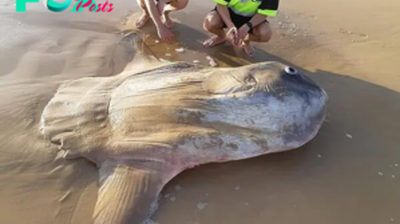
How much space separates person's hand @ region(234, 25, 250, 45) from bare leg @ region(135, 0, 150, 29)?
1270mm

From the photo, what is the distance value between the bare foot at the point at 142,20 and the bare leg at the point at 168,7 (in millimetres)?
200

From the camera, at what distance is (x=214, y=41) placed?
5410mm

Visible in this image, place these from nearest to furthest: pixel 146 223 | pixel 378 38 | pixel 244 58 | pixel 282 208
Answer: pixel 146 223
pixel 282 208
pixel 244 58
pixel 378 38

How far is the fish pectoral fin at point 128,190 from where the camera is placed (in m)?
3.05

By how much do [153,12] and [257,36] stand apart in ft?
3.94

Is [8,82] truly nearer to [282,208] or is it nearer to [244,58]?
[244,58]

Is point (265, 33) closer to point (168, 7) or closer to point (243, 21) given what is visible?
point (243, 21)

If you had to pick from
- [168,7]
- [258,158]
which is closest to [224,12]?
[168,7]

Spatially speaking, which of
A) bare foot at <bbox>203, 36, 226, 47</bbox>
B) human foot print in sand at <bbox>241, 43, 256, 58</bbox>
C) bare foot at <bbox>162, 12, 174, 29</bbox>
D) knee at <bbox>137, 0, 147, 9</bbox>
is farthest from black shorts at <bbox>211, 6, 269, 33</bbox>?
knee at <bbox>137, 0, 147, 9</bbox>

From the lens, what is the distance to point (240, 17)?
5379 mm

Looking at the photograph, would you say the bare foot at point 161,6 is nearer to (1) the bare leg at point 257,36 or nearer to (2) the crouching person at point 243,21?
(2) the crouching person at point 243,21

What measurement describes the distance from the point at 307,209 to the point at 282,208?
172mm

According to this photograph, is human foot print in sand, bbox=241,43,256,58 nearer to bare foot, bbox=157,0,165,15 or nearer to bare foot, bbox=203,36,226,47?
bare foot, bbox=203,36,226,47

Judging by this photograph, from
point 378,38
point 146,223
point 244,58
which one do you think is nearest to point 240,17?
point 244,58
